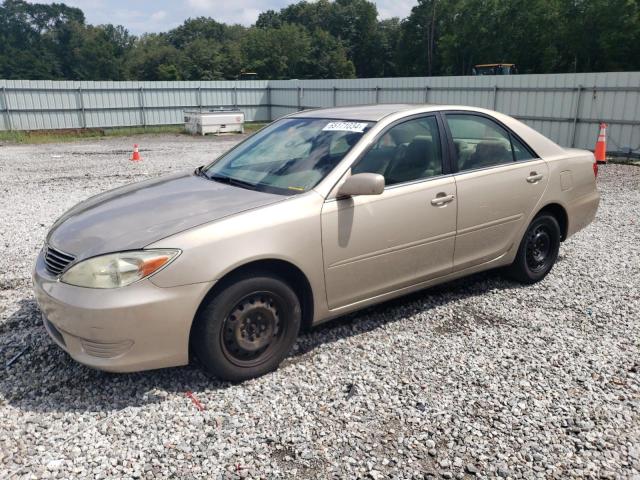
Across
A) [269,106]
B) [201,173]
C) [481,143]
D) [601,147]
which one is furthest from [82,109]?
[481,143]

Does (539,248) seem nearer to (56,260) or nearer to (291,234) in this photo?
(291,234)

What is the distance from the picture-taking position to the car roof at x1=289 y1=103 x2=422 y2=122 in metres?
4.15

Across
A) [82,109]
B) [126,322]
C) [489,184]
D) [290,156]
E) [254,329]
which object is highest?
Answer: [290,156]

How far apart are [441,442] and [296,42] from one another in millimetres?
79303

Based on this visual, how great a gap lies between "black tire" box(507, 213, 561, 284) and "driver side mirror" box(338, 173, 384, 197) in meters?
1.97

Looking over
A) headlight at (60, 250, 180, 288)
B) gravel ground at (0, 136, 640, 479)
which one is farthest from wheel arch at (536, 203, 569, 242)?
headlight at (60, 250, 180, 288)

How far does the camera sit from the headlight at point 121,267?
2.96 metres

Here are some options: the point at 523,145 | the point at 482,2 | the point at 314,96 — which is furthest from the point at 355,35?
the point at 523,145

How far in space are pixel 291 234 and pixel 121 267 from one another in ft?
3.26

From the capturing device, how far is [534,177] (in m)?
4.77

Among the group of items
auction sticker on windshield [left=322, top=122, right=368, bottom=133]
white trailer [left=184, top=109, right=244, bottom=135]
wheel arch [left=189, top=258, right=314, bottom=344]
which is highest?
auction sticker on windshield [left=322, top=122, right=368, bottom=133]

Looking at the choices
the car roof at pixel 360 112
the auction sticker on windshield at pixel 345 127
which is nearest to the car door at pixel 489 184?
the car roof at pixel 360 112

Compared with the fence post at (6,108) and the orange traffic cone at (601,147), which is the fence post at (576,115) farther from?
the fence post at (6,108)

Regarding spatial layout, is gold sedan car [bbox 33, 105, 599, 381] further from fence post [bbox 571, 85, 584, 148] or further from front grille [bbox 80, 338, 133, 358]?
fence post [bbox 571, 85, 584, 148]
